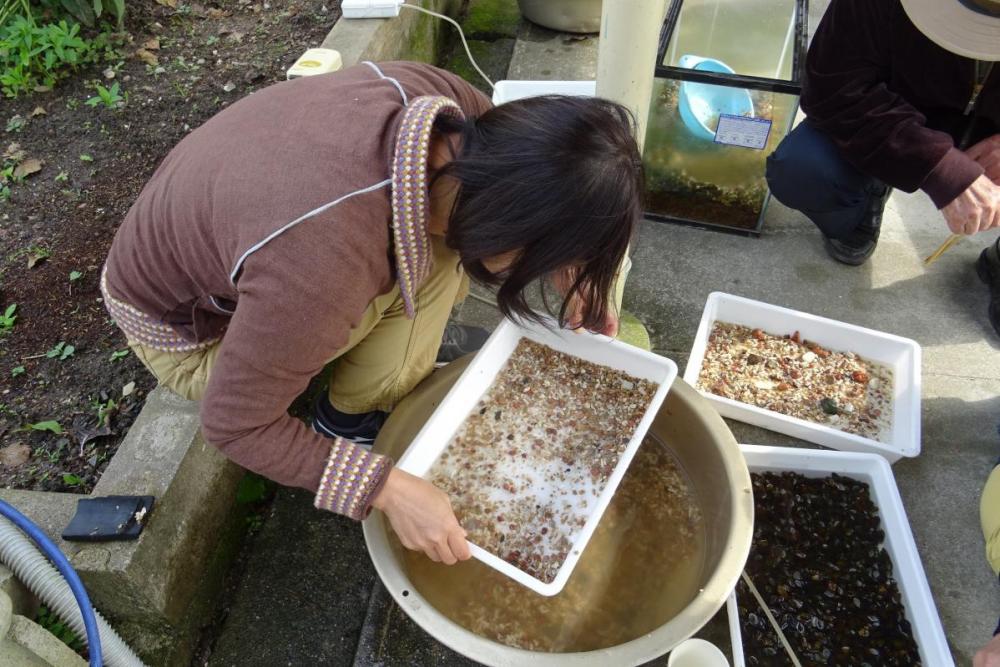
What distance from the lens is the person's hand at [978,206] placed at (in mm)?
1705

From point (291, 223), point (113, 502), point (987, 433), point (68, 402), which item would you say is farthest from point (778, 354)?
point (68, 402)

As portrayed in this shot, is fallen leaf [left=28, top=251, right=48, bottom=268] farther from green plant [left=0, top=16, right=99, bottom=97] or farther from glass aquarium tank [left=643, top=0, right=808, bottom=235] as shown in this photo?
glass aquarium tank [left=643, top=0, right=808, bottom=235]

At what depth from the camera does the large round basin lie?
3.77ft

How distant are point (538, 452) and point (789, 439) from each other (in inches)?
29.1

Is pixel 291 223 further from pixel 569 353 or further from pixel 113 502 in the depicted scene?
pixel 569 353

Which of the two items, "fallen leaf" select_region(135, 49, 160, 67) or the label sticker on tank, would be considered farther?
"fallen leaf" select_region(135, 49, 160, 67)

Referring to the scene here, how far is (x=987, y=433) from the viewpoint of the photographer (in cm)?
183

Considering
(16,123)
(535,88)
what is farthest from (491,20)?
(16,123)

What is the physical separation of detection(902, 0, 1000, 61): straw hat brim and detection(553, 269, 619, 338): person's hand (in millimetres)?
968

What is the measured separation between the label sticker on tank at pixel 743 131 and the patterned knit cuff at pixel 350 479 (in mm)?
1549

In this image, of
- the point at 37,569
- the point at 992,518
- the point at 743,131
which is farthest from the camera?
the point at 743,131

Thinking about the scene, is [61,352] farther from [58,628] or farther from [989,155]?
[989,155]

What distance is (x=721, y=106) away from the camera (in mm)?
2137

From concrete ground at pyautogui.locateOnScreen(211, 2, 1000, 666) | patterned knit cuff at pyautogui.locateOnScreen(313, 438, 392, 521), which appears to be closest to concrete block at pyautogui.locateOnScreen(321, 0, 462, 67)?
concrete ground at pyautogui.locateOnScreen(211, 2, 1000, 666)
